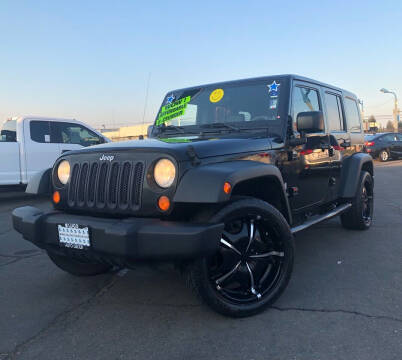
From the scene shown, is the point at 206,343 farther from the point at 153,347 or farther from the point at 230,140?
the point at 230,140

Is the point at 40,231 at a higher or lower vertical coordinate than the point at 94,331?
higher

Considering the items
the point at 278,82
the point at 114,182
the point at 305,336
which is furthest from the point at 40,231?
the point at 278,82

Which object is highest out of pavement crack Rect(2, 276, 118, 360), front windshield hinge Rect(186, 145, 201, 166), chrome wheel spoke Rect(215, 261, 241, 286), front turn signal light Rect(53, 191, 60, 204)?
front windshield hinge Rect(186, 145, 201, 166)

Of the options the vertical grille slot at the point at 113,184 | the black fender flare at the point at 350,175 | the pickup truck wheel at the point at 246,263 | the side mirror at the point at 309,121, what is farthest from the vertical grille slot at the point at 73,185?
the black fender flare at the point at 350,175

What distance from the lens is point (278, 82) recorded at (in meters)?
3.94

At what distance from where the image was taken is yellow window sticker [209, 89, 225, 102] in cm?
419

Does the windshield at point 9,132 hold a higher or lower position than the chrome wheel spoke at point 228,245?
higher

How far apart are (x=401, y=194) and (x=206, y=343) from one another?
7.70 m

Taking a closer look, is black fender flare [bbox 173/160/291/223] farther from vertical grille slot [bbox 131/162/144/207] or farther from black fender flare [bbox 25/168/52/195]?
black fender flare [bbox 25/168/52/195]

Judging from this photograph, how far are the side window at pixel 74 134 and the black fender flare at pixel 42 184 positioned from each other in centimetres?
594

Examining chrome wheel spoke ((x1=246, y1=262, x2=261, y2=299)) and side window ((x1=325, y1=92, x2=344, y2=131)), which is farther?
side window ((x1=325, y1=92, x2=344, y2=131))

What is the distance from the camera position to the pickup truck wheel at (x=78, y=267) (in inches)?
142

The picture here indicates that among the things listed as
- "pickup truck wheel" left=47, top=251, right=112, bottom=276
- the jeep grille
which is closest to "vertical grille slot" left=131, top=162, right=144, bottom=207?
the jeep grille

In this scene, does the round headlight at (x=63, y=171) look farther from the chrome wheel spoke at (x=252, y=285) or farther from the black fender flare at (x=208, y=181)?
the chrome wheel spoke at (x=252, y=285)
